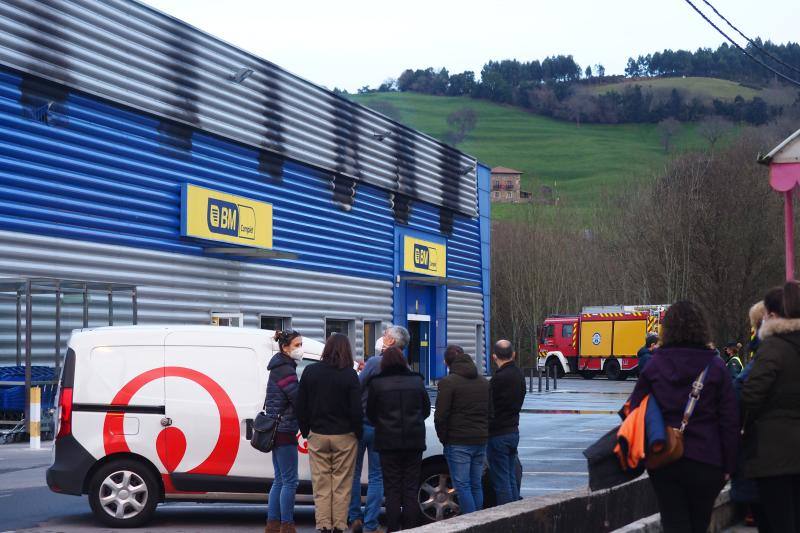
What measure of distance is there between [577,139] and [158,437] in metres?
137

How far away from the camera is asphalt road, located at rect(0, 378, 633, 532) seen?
11.2m

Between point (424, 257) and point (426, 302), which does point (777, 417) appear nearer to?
point (424, 257)

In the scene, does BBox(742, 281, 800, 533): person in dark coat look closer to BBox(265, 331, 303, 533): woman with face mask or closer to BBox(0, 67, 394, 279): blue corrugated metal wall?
BBox(265, 331, 303, 533): woman with face mask

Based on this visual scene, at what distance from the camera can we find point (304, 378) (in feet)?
31.9

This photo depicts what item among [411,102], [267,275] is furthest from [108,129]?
[411,102]

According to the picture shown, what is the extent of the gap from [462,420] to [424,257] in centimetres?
2718

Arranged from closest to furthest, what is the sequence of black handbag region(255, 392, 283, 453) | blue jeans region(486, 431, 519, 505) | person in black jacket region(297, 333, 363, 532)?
1. person in black jacket region(297, 333, 363, 532)
2. black handbag region(255, 392, 283, 453)
3. blue jeans region(486, 431, 519, 505)

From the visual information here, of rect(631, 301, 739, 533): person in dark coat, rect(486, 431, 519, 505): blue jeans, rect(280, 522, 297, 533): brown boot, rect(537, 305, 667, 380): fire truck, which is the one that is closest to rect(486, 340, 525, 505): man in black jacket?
rect(486, 431, 519, 505): blue jeans

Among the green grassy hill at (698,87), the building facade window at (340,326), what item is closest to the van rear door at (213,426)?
the building facade window at (340,326)

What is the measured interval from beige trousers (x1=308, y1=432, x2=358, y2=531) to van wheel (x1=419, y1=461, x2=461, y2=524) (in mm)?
1425

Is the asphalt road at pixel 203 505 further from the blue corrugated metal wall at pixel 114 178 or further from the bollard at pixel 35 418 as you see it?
the blue corrugated metal wall at pixel 114 178

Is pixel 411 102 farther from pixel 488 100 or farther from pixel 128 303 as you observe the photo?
pixel 128 303

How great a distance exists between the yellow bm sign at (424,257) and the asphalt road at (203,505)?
1128 centimetres

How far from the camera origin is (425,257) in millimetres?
37500
